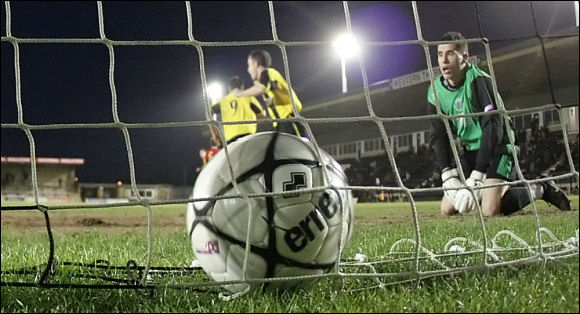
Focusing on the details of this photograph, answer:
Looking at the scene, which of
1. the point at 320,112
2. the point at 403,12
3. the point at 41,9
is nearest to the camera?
the point at 320,112

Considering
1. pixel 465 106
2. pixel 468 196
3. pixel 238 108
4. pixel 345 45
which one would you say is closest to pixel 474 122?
pixel 465 106

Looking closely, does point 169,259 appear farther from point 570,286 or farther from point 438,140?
point 438,140

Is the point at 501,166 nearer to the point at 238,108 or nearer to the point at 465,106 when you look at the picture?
the point at 465,106

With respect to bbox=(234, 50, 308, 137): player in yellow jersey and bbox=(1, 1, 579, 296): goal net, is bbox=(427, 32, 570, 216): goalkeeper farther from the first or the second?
bbox=(234, 50, 308, 137): player in yellow jersey

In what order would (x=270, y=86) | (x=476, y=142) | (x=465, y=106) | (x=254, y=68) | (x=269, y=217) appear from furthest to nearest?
(x=254, y=68) < (x=270, y=86) < (x=476, y=142) < (x=465, y=106) < (x=269, y=217)

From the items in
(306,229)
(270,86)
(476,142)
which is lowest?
(306,229)

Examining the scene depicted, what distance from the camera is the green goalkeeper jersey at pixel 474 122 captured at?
4.29 m

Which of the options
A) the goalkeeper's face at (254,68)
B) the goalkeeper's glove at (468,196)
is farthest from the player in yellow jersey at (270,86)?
the goalkeeper's glove at (468,196)

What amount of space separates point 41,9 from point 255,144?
101ft

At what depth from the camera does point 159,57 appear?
95.0 feet

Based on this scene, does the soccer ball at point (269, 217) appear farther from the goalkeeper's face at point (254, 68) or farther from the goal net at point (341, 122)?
the goalkeeper's face at point (254, 68)

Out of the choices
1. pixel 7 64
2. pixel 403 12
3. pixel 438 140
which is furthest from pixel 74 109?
pixel 438 140

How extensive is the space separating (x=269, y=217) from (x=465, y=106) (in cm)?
336

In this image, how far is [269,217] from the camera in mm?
1509
